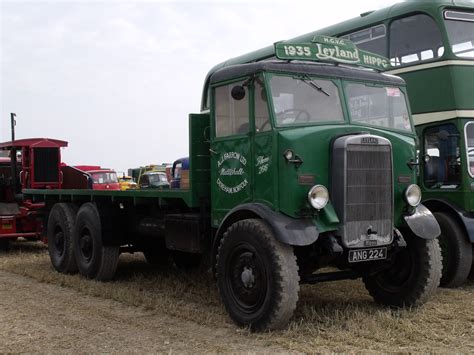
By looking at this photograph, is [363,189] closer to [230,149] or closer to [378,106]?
[378,106]

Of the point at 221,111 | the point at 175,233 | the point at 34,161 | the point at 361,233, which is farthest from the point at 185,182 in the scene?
the point at 34,161

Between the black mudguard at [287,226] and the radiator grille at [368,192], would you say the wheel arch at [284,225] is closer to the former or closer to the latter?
the black mudguard at [287,226]

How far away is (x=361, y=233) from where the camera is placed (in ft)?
20.2

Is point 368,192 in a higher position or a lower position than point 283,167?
lower

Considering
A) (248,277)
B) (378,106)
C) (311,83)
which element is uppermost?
(311,83)

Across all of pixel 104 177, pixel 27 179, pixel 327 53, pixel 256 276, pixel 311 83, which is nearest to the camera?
pixel 256 276

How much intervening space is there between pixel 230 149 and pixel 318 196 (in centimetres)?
123

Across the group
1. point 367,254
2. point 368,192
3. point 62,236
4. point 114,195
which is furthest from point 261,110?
point 62,236

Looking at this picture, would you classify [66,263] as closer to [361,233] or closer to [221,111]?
[221,111]

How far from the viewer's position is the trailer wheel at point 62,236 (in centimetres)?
975

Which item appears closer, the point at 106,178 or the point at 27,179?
the point at 27,179

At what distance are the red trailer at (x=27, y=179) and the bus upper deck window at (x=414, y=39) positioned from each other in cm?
720

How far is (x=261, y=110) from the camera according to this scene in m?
6.23

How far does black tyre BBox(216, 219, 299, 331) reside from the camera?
5688 millimetres
